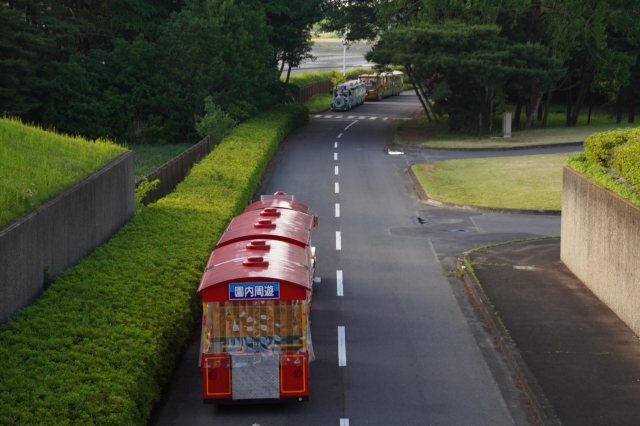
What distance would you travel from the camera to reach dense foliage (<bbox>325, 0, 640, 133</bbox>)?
47438 mm

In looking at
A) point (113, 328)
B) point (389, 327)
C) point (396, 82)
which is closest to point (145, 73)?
point (389, 327)

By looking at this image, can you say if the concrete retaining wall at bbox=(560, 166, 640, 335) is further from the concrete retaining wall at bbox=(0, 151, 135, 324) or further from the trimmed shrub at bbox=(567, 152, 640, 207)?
the concrete retaining wall at bbox=(0, 151, 135, 324)

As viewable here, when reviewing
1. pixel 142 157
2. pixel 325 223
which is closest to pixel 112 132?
pixel 142 157

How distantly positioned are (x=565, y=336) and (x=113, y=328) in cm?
844

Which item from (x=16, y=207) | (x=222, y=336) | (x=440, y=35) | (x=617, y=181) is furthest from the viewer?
(x=440, y=35)

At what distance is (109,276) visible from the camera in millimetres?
15398

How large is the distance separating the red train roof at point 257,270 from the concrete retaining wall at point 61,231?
2950mm

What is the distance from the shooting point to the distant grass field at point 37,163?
1450cm

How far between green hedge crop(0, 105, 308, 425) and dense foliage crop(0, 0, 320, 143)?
26.3 m

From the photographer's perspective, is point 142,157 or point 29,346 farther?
point 142,157

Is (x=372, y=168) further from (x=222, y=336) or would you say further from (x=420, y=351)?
(x=222, y=336)

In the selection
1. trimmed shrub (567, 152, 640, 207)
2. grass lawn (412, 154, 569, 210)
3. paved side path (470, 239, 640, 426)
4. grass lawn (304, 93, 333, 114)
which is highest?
grass lawn (304, 93, 333, 114)

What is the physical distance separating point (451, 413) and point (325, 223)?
15.1m

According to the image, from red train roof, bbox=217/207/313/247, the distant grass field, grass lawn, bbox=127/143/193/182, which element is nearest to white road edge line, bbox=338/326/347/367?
red train roof, bbox=217/207/313/247
